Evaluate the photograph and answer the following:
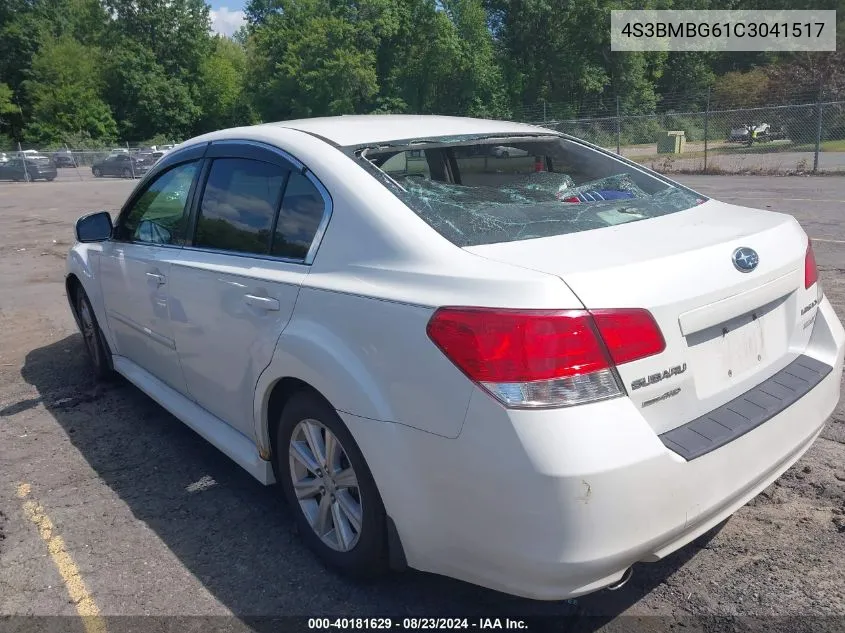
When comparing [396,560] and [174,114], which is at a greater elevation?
[174,114]

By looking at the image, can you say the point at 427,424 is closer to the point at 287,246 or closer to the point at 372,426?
the point at 372,426

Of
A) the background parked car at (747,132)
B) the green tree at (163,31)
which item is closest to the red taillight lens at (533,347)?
the background parked car at (747,132)

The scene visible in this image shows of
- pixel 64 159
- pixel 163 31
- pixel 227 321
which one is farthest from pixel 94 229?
pixel 163 31

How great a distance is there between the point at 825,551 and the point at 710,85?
58.6 meters

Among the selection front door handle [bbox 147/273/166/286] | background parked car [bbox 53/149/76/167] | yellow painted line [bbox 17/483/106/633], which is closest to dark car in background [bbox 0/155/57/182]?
background parked car [bbox 53/149/76/167]

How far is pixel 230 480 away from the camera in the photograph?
3.62m

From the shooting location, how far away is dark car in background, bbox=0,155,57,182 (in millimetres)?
37781

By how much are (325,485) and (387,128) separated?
5.18ft

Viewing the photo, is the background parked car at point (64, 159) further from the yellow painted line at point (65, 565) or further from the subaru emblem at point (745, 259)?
the subaru emblem at point (745, 259)

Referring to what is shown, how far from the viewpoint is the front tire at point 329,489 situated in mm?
2438

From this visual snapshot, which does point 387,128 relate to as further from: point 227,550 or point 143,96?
point 143,96

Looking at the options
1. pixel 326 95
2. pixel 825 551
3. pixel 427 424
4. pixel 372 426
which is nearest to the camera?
pixel 427 424

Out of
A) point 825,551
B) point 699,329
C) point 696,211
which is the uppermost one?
point 696,211

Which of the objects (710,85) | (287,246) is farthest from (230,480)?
(710,85)
